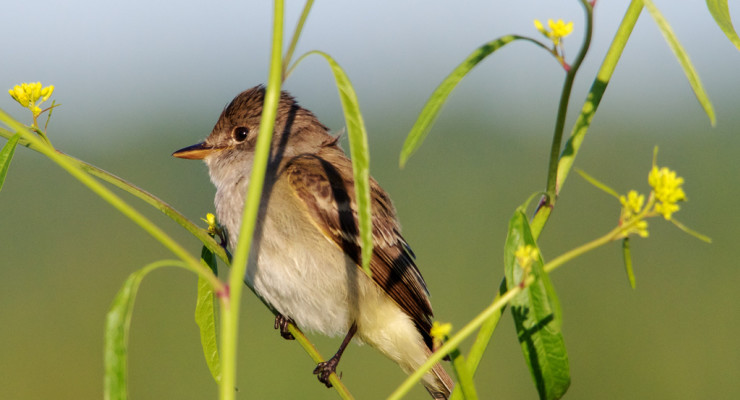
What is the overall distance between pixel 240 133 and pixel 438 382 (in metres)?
1.72

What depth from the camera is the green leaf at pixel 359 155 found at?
1427 millimetres

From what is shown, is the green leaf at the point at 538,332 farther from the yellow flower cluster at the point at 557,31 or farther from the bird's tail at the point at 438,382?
the bird's tail at the point at 438,382

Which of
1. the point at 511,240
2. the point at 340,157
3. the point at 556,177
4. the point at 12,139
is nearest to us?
the point at 511,240

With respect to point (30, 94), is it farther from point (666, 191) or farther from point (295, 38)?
point (666, 191)

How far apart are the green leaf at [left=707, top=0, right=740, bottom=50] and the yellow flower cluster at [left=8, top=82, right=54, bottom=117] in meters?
1.57

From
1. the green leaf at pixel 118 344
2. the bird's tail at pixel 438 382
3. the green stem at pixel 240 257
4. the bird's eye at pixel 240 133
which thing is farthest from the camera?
the bird's eye at pixel 240 133

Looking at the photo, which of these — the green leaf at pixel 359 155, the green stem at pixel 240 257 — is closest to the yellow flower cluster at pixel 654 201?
the green leaf at pixel 359 155

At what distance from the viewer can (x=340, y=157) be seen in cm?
465

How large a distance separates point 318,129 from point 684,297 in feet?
37.7

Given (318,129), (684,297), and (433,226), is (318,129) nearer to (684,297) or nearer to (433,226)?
(433,226)

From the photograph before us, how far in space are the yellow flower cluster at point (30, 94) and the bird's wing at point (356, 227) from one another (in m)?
1.89

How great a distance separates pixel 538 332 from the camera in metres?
1.57

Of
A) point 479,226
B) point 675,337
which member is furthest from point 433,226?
point 675,337

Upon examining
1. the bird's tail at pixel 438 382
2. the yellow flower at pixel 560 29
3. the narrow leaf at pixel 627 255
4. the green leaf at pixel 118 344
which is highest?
the yellow flower at pixel 560 29
